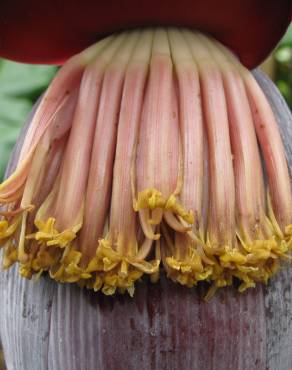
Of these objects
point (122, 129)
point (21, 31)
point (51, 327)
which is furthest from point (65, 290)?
point (21, 31)

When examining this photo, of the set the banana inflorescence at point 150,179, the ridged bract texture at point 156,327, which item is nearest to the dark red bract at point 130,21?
the banana inflorescence at point 150,179

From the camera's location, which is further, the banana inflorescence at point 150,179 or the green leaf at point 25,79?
the green leaf at point 25,79

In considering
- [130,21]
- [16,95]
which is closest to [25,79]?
[16,95]

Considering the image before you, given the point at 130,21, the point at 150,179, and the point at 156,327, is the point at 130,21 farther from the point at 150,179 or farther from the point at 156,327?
the point at 156,327

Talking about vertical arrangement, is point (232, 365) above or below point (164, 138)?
below

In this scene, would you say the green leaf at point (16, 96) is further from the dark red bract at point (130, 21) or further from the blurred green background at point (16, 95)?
the dark red bract at point (130, 21)

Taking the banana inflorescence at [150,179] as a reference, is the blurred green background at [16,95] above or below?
above

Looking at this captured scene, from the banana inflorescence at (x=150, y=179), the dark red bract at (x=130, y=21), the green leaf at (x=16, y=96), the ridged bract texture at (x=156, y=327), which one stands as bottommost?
the ridged bract texture at (x=156, y=327)

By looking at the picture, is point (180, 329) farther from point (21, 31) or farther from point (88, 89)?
point (21, 31)
